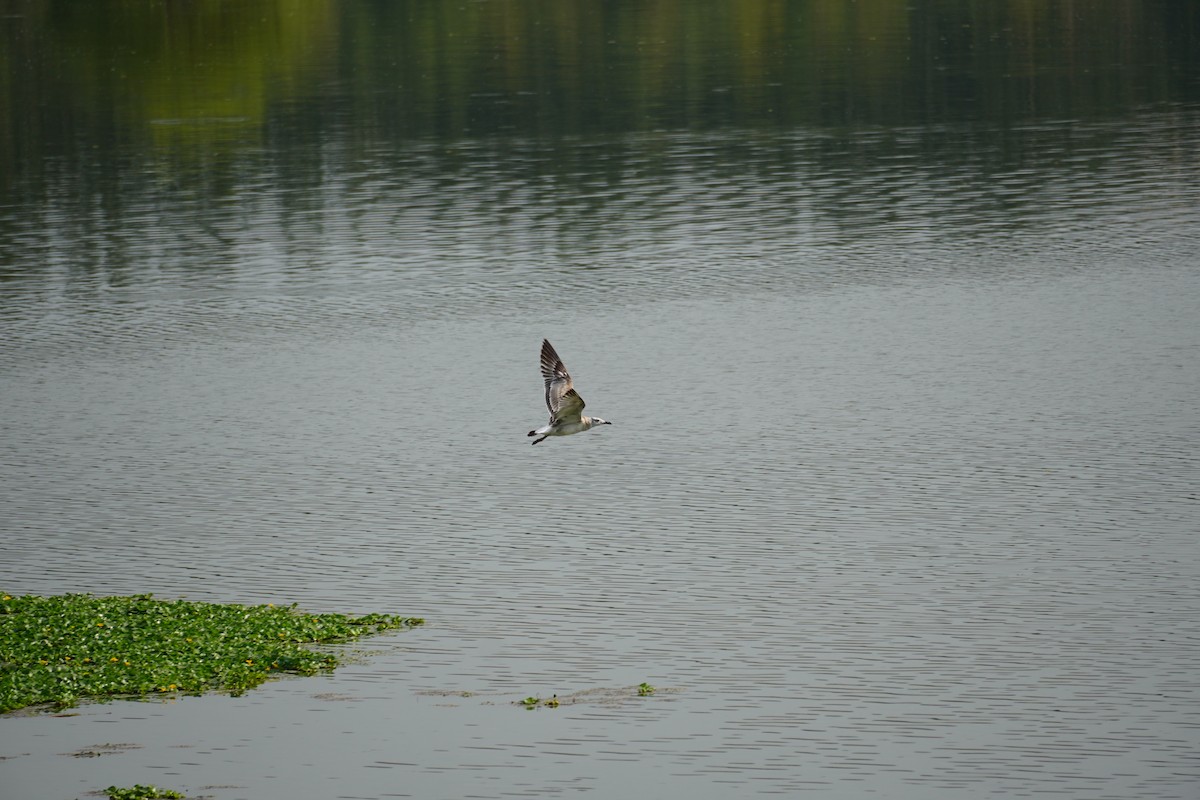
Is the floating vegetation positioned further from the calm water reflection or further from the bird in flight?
the bird in flight

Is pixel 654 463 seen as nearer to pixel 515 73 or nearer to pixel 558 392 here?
pixel 558 392

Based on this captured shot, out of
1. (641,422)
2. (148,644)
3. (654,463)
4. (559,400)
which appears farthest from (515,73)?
(148,644)

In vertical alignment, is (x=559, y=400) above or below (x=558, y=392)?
below

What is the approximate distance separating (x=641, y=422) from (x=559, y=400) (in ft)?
69.6

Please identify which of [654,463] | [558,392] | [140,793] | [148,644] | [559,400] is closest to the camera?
[140,793]

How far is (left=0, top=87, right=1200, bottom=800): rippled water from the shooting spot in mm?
32625

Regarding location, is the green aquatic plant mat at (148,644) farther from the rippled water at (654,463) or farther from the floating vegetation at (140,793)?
the floating vegetation at (140,793)

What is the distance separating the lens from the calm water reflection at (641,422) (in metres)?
33.0

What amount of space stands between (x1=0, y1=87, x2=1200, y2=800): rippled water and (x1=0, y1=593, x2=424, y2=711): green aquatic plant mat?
23.6 inches

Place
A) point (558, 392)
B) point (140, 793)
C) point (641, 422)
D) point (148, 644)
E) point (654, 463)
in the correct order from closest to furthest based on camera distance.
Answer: point (140, 793) → point (148, 644) → point (558, 392) → point (654, 463) → point (641, 422)

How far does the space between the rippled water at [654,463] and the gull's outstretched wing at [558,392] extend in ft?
16.1

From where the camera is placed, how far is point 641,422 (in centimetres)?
5609

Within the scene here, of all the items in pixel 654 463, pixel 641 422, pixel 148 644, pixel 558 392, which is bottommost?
pixel 148 644

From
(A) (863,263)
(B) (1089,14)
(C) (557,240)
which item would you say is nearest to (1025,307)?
(A) (863,263)
